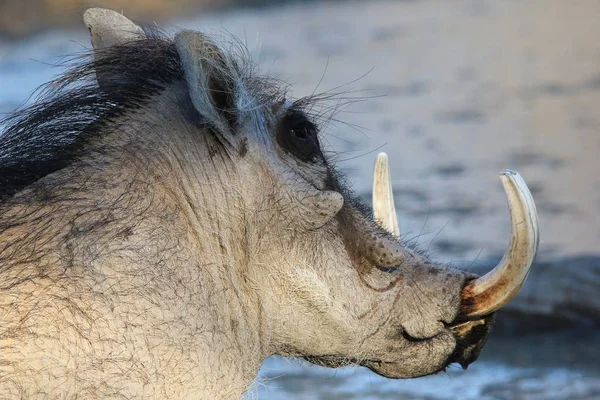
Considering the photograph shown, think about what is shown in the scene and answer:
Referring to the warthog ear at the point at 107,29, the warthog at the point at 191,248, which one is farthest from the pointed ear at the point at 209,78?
the warthog ear at the point at 107,29

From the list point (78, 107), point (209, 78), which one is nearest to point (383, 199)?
point (209, 78)

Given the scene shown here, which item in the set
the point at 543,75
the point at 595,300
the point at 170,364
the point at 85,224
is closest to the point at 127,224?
the point at 85,224

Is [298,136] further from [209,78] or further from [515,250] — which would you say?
[515,250]

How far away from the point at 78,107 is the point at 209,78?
14.1 inches

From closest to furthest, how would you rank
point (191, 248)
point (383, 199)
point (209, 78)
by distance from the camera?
point (191, 248)
point (209, 78)
point (383, 199)

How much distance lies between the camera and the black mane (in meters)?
3.01

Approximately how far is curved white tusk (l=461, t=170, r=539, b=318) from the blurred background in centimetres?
68

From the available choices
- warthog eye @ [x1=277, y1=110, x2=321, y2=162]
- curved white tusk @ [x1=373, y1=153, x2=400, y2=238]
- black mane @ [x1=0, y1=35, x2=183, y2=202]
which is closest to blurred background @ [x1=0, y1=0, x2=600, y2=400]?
curved white tusk @ [x1=373, y1=153, x2=400, y2=238]

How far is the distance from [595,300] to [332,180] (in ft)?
10.9

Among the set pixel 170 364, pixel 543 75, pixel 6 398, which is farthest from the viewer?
pixel 543 75

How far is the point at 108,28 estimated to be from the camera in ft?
11.9

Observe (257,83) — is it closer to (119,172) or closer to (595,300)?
(119,172)

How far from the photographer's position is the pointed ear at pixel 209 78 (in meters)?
3.12

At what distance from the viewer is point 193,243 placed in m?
3.06
